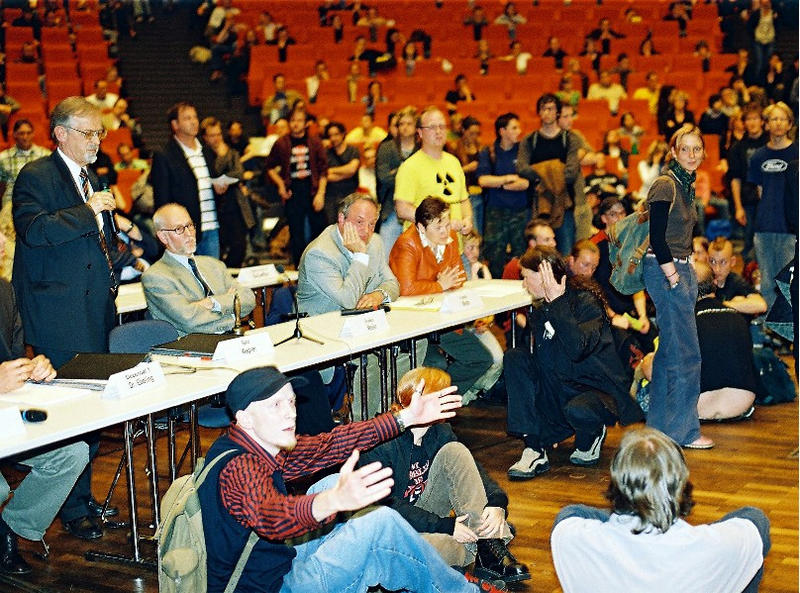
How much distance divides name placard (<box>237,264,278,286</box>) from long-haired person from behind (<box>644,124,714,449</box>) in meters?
2.17

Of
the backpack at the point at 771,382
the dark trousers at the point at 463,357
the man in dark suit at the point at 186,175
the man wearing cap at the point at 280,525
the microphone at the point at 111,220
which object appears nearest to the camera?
the man wearing cap at the point at 280,525

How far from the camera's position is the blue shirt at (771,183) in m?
6.82

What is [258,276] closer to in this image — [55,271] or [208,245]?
[208,245]

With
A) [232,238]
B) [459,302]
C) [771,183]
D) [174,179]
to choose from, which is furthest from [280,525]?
[232,238]

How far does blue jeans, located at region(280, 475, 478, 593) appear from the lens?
Answer: 2922 mm

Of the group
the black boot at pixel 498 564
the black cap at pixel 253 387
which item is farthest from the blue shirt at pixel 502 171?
the black cap at pixel 253 387

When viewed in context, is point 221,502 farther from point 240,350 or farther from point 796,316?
point 796,316

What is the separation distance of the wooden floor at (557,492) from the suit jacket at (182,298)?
0.71m

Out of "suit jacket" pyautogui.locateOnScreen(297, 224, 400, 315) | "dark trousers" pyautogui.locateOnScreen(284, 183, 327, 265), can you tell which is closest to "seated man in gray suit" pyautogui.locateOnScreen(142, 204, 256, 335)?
"suit jacket" pyautogui.locateOnScreen(297, 224, 400, 315)

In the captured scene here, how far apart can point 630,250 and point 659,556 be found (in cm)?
290

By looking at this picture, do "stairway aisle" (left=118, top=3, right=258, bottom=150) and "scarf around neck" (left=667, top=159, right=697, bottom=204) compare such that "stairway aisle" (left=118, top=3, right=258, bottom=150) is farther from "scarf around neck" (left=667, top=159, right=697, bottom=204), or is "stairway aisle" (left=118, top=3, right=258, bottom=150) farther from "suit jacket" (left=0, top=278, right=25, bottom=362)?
"suit jacket" (left=0, top=278, right=25, bottom=362)

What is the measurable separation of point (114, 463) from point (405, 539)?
2.66 metres

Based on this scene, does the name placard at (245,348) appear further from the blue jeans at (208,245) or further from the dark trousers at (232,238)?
the dark trousers at (232,238)

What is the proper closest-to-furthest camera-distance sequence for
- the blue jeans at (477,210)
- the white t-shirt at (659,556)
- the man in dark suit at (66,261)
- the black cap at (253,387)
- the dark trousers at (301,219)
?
the white t-shirt at (659,556)
the black cap at (253,387)
the man in dark suit at (66,261)
the blue jeans at (477,210)
the dark trousers at (301,219)
